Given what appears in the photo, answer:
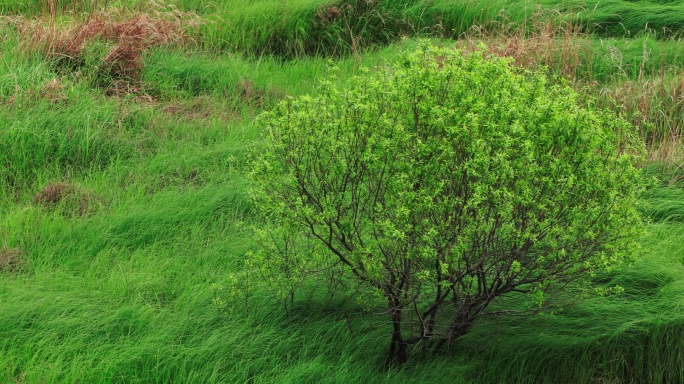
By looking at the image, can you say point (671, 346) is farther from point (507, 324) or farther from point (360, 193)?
point (360, 193)

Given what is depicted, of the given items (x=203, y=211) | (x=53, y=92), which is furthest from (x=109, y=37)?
(x=203, y=211)

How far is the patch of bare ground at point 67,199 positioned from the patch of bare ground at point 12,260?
0.60m

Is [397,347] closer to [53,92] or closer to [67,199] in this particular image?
[67,199]

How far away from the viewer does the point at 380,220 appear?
14.9 feet

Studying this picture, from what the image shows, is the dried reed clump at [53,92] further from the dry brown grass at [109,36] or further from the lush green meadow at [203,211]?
the dry brown grass at [109,36]

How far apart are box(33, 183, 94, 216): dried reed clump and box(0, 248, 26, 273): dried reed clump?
628 millimetres

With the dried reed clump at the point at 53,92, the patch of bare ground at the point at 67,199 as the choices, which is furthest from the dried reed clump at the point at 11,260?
the dried reed clump at the point at 53,92

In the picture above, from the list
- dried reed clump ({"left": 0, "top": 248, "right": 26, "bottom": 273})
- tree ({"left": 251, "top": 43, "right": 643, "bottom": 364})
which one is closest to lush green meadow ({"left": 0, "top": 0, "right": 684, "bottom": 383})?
dried reed clump ({"left": 0, "top": 248, "right": 26, "bottom": 273})

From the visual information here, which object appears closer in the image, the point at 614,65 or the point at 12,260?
the point at 12,260

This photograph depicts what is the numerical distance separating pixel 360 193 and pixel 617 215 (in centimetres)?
139

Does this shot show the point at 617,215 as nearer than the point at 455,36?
Yes

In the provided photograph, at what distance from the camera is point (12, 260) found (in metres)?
5.52

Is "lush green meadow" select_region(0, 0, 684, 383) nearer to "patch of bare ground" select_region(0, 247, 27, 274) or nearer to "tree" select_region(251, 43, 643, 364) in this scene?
"patch of bare ground" select_region(0, 247, 27, 274)

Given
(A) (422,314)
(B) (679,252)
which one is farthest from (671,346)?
(A) (422,314)
